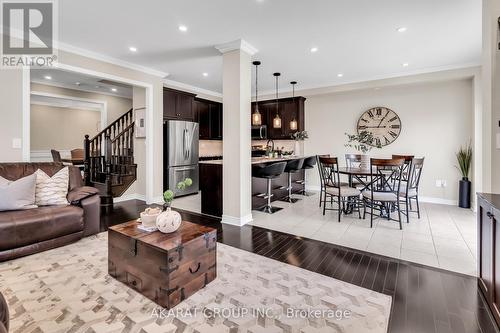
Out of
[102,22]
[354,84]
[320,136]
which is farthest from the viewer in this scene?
[320,136]

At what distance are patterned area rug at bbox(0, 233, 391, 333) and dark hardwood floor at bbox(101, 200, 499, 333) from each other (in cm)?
14

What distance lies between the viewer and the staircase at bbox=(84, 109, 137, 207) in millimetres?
4918

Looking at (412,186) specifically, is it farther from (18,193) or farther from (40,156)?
(40,156)

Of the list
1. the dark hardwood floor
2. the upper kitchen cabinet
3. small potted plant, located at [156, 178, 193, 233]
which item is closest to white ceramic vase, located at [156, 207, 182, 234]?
small potted plant, located at [156, 178, 193, 233]

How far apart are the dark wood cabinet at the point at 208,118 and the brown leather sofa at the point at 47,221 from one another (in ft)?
13.0

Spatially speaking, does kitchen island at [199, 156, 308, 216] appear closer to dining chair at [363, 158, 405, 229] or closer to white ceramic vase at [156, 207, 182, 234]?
dining chair at [363, 158, 405, 229]

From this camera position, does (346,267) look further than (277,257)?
No

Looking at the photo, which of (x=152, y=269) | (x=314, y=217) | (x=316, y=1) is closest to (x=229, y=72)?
(x=316, y=1)

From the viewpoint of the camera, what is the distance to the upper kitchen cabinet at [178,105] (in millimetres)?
5729

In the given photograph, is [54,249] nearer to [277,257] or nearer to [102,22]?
[277,257]

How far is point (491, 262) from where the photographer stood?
1762 millimetres

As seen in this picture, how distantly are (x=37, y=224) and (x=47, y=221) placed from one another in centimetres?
9

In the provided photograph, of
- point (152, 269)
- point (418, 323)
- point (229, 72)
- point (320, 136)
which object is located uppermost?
point (229, 72)

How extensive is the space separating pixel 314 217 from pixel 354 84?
3.54 m
